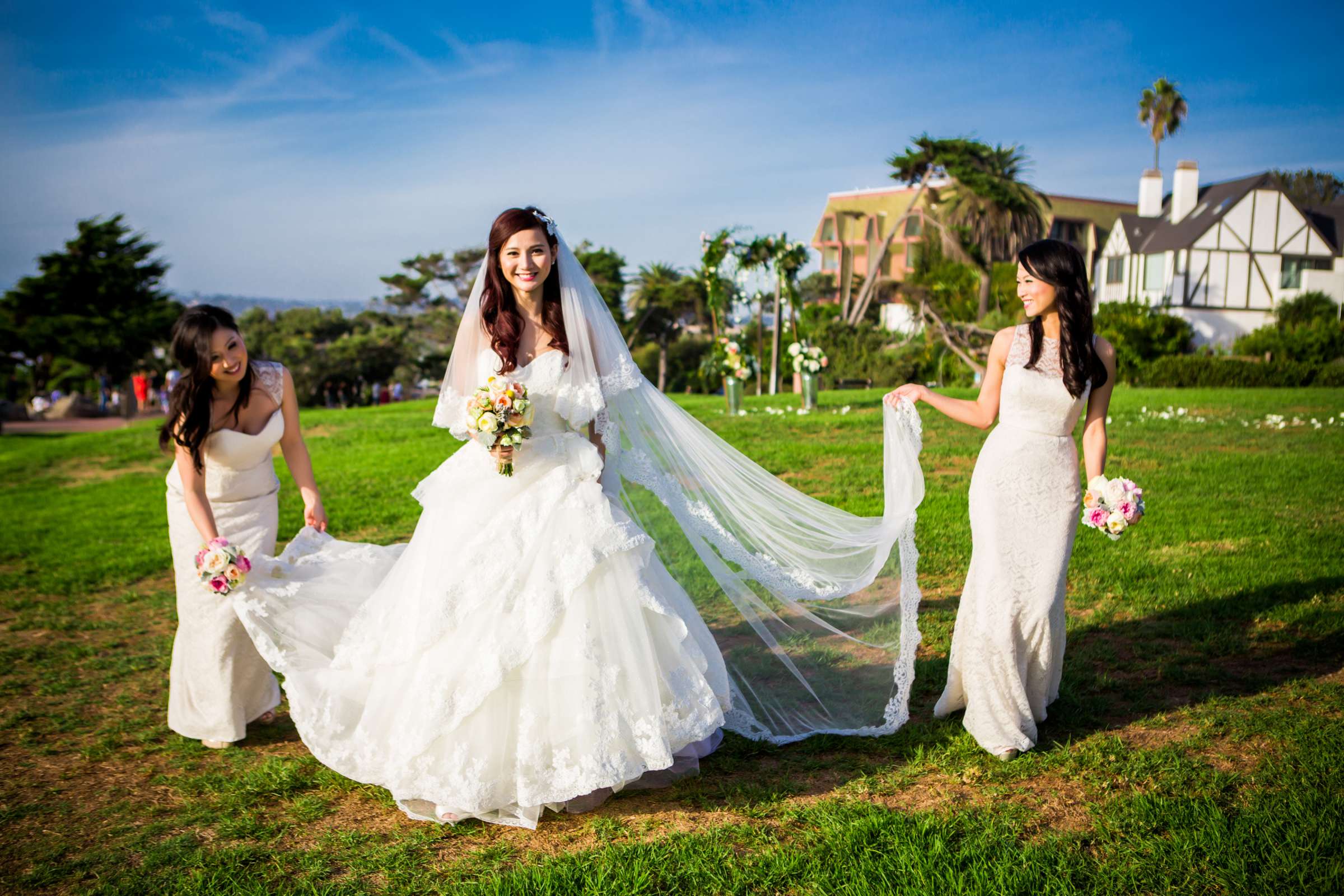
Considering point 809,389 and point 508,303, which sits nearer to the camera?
point 508,303

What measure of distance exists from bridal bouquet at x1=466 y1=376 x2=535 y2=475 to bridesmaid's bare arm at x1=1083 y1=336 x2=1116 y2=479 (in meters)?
2.97

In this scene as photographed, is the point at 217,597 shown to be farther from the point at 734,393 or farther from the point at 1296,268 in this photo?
the point at 1296,268

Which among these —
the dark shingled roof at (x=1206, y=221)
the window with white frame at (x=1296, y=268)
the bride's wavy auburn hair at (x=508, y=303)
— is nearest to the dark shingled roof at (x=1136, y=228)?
the dark shingled roof at (x=1206, y=221)

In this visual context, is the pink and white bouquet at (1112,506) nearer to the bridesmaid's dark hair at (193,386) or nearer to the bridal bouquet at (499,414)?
the bridal bouquet at (499,414)

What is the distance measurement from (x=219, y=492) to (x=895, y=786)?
410 cm

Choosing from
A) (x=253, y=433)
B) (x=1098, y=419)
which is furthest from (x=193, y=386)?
(x=1098, y=419)

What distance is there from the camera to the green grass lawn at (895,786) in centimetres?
372

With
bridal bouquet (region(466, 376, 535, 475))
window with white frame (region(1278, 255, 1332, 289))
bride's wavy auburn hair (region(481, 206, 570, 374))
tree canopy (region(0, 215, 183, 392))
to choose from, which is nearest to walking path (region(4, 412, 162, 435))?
tree canopy (region(0, 215, 183, 392))

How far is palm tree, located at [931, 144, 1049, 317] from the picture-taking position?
45625 mm

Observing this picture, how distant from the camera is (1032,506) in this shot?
4758mm

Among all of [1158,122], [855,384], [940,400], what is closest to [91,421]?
[855,384]

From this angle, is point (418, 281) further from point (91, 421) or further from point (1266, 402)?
point (1266, 402)

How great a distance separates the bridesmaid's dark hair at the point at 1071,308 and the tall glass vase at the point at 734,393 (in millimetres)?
12994

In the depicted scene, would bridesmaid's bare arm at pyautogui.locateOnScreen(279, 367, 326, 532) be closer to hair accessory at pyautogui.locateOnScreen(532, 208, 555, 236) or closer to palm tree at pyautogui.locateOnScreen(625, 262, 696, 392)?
hair accessory at pyautogui.locateOnScreen(532, 208, 555, 236)
